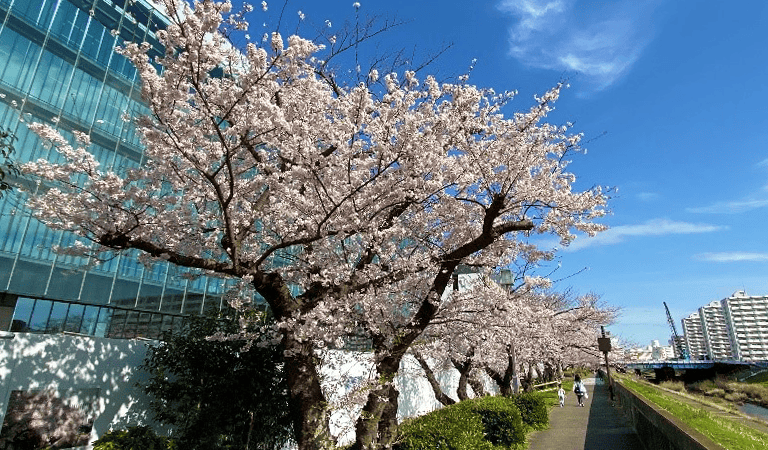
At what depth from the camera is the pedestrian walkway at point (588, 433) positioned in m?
11.5

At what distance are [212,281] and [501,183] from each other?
22.6 meters

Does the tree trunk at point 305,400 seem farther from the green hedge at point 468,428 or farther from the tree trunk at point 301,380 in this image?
the green hedge at point 468,428

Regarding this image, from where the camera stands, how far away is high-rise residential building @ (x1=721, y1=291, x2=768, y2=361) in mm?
156125

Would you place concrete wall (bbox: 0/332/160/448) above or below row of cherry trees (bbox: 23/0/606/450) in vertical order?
below

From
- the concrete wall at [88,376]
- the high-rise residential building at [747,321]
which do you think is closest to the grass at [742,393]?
the concrete wall at [88,376]

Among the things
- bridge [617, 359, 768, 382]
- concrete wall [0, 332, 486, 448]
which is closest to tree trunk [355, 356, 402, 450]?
concrete wall [0, 332, 486, 448]

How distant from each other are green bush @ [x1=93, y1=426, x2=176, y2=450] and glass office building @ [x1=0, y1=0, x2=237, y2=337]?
374 inches

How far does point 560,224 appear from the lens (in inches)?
334

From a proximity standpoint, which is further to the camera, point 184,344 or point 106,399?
point 184,344

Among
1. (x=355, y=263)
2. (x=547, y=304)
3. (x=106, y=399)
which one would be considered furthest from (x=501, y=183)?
(x=547, y=304)

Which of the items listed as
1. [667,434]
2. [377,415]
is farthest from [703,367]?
[377,415]

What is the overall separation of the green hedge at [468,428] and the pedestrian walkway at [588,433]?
121 centimetres

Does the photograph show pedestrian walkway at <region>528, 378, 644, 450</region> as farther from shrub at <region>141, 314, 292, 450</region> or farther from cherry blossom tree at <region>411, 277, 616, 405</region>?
shrub at <region>141, 314, 292, 450</region>

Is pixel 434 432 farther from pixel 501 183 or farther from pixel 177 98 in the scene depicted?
pixel 177 98
